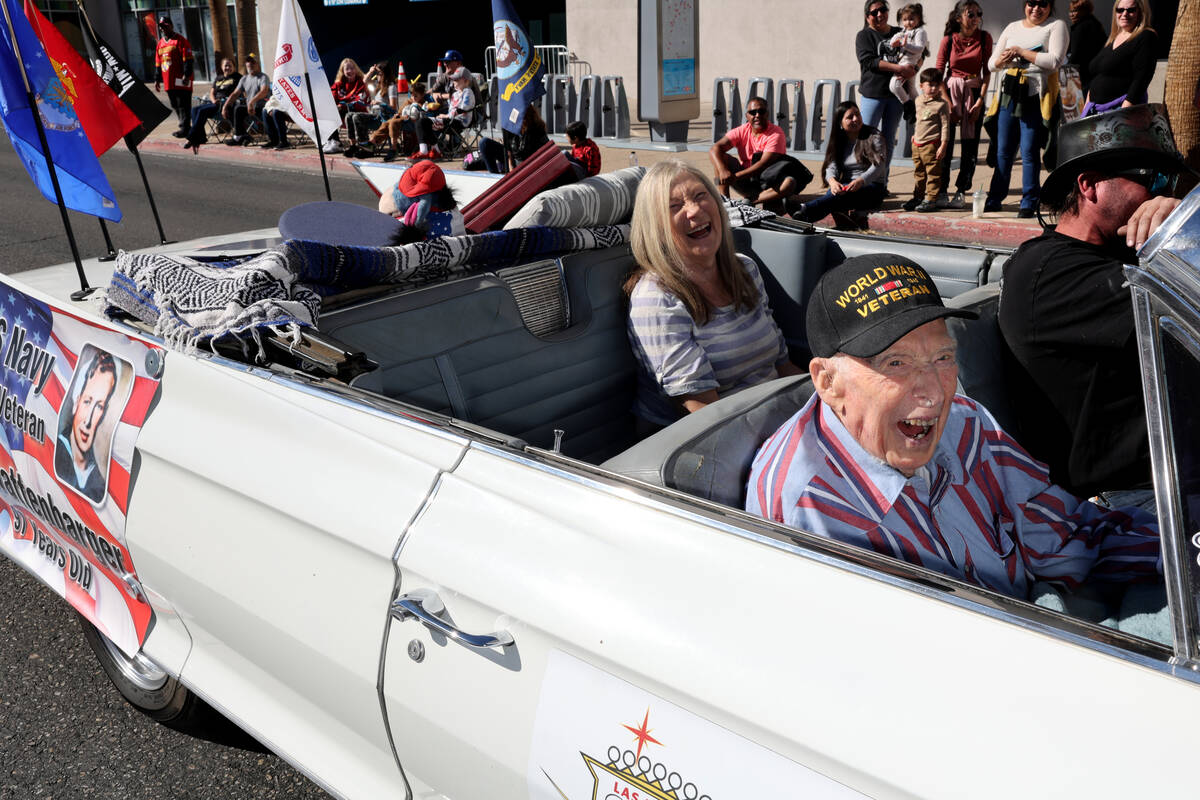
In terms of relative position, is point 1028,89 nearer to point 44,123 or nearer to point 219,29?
point 44,123

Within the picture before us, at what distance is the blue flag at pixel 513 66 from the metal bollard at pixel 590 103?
5.81 metres

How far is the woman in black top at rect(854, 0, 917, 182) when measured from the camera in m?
9.36

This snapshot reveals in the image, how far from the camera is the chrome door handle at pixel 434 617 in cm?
162

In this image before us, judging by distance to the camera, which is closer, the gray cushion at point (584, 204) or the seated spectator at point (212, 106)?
the gray cushion at point (584, 204)

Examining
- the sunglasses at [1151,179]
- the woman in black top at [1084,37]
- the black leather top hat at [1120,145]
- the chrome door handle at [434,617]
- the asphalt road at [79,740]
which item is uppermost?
the woman in black top at [1084,37]

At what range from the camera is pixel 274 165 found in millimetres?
15289

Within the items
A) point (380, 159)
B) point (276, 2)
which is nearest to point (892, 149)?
point (380, 159)

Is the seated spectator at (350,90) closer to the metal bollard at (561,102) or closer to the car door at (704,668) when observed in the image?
the metal bollard at (561,102)

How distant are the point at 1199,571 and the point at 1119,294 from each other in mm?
1389

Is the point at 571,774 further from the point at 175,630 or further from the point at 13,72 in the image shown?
the point at 13,72

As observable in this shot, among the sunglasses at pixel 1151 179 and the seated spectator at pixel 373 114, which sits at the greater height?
the sunglasses at pixel 1151 179

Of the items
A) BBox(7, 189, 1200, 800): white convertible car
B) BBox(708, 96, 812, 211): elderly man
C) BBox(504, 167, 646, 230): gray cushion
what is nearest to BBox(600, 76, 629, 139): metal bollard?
BBox(708, 96, 812, 211): elderly man

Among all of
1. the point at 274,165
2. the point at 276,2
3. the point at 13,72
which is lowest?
the point at 274,165

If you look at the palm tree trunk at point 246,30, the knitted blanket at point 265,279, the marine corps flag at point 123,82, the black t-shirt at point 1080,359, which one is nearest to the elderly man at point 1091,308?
the black t-shirt at point 1080,359
